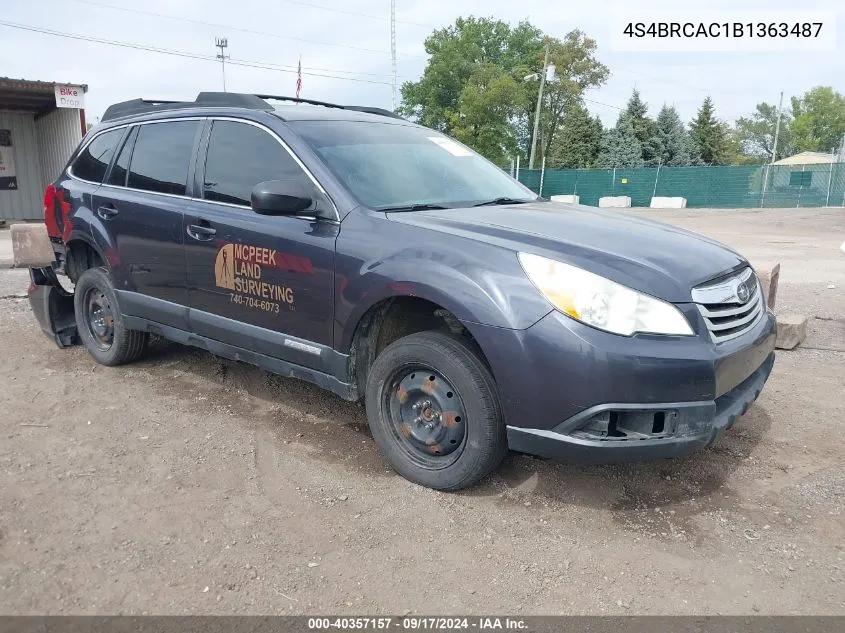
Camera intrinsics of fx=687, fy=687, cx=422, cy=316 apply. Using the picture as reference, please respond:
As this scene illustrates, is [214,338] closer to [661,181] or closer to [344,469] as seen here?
[344,469]

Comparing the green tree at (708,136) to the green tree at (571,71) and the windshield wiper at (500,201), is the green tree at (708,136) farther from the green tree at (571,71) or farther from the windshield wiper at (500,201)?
the windshield wiper at (500,201)

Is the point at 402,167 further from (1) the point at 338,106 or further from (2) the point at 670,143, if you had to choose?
(2) the point at 670,143

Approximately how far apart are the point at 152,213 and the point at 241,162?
81 centimetres

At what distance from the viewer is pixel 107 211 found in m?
4.81

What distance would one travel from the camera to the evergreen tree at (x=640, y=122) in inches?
1806

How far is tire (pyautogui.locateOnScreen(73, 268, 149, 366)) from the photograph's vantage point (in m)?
5.04

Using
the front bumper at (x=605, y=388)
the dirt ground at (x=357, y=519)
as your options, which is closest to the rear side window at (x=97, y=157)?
the dirt ground at (x=357, y=519)

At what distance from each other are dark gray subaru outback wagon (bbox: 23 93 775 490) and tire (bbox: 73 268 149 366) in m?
0.05

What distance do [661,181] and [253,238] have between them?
35.2 meters

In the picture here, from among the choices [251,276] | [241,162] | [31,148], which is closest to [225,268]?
[251,276]

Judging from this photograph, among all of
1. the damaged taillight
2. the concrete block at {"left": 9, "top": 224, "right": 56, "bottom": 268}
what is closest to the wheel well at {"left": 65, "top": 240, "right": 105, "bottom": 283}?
the damaged taillight

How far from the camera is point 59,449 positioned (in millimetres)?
3773

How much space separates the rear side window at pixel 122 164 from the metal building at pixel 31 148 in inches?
603

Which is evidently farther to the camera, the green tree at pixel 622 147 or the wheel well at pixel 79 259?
the green tree at pixel 622 147
